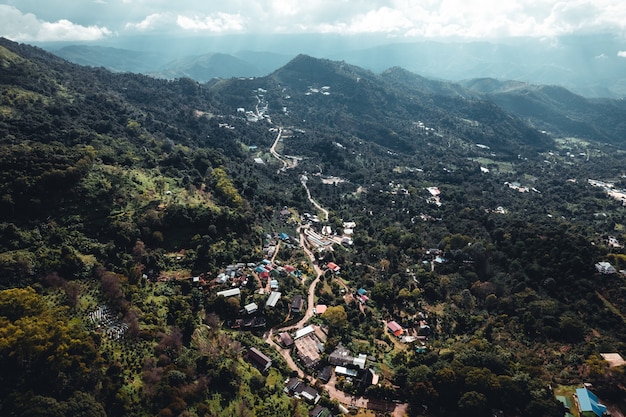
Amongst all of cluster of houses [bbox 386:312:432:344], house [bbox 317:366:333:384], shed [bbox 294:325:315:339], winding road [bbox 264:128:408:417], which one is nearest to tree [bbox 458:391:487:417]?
winding road [bbox 264:128:408:417]

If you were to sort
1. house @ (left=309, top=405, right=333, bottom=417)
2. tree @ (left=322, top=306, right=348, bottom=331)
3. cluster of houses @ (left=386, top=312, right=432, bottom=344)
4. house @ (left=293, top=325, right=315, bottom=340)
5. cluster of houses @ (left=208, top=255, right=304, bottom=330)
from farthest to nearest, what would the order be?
cluster of houses @ (left=386, top=312, right=432, bottom=344) < tree @ (left=322, top=306, right=348, bottom=331) < cluster of houses @ (left=208, top=255, right=304, bottom=330) < house @ (left=293, top=325, right=315, bottom=340) < house @ (left=309, top=405, right=333, bottom=417)

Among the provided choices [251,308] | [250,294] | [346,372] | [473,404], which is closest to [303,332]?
[251,308]

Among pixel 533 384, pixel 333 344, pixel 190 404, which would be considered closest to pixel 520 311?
pixel 533 384

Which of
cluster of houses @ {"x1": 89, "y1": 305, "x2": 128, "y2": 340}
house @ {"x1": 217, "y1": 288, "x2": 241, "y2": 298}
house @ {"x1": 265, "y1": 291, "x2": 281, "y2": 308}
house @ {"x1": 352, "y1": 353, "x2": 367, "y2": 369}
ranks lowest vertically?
house @ {"x1": 352, "y1": 353, "x2": 367, "y2": 369}

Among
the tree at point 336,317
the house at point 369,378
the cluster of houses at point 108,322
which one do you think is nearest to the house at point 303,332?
the tree at point 336,317

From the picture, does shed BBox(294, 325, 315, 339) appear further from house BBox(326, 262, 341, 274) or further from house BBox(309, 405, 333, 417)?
house BBox(326, 262, 341, 274)

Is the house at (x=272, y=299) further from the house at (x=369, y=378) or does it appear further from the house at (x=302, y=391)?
the house at (x=369, y=378)

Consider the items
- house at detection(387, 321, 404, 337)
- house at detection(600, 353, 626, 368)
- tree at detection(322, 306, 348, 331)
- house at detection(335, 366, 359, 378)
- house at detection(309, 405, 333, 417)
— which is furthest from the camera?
house at detection(387, 321, 404, 337)
